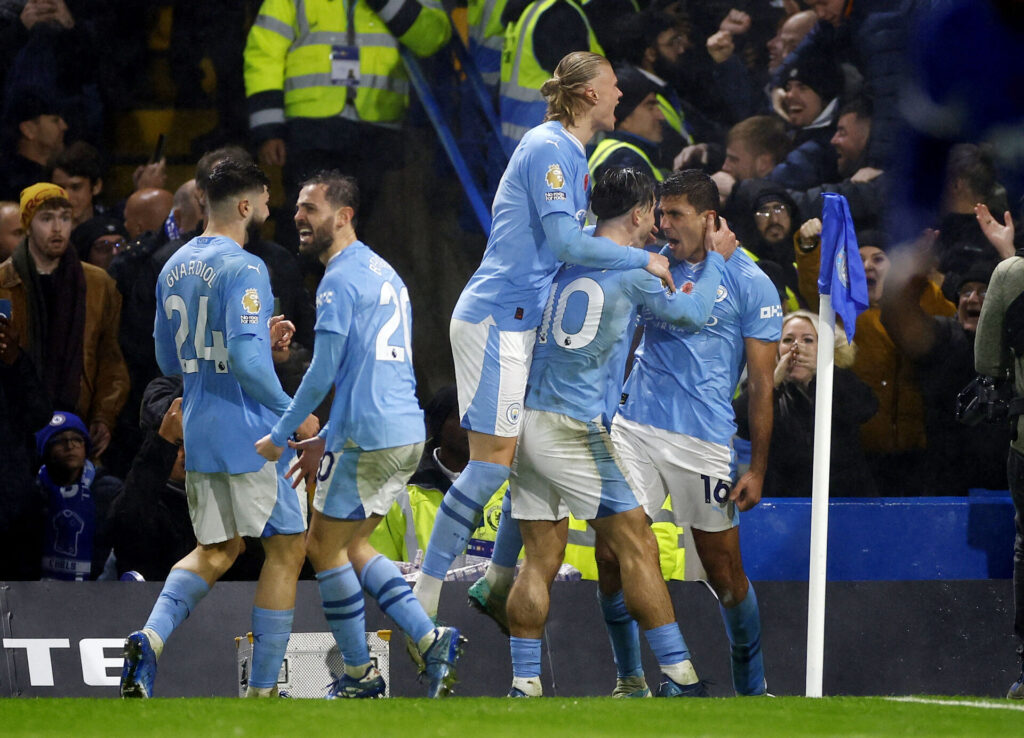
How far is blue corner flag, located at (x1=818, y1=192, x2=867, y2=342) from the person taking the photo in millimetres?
5422

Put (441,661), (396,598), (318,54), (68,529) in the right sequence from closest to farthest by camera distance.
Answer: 1. (441,661)
2. (396,598)
3. (68,529)
4. (318,54)

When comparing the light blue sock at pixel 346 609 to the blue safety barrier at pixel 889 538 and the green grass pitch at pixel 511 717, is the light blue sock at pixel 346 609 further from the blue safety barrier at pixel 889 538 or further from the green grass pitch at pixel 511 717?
the blue safety barrier at pixel 889 538

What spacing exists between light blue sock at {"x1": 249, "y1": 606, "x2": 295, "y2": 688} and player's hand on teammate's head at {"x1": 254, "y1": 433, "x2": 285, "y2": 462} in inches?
22.8

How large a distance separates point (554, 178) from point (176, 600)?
2.01m

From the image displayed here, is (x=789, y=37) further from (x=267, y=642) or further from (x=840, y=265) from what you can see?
(x=267, y=642)

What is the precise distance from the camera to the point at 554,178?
5180 millimetres

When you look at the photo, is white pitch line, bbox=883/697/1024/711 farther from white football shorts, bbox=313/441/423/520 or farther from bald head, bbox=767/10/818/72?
bald head, bbox=767/10/818/72

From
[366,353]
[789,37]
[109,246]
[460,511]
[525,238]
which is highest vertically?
[789,37]

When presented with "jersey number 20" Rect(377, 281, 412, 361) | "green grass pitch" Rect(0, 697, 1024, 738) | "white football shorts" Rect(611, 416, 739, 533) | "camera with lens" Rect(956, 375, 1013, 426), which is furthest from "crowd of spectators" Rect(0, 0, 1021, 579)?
"green grass pitch" Rect(0, 697, 1024, 738)

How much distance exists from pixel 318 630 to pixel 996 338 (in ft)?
10.3

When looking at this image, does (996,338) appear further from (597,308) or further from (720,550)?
(597,308)

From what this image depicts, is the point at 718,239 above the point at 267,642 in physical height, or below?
above

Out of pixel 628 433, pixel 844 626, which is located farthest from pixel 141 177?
pixel 844 626

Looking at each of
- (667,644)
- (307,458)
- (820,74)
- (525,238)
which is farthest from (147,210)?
(667,644)
